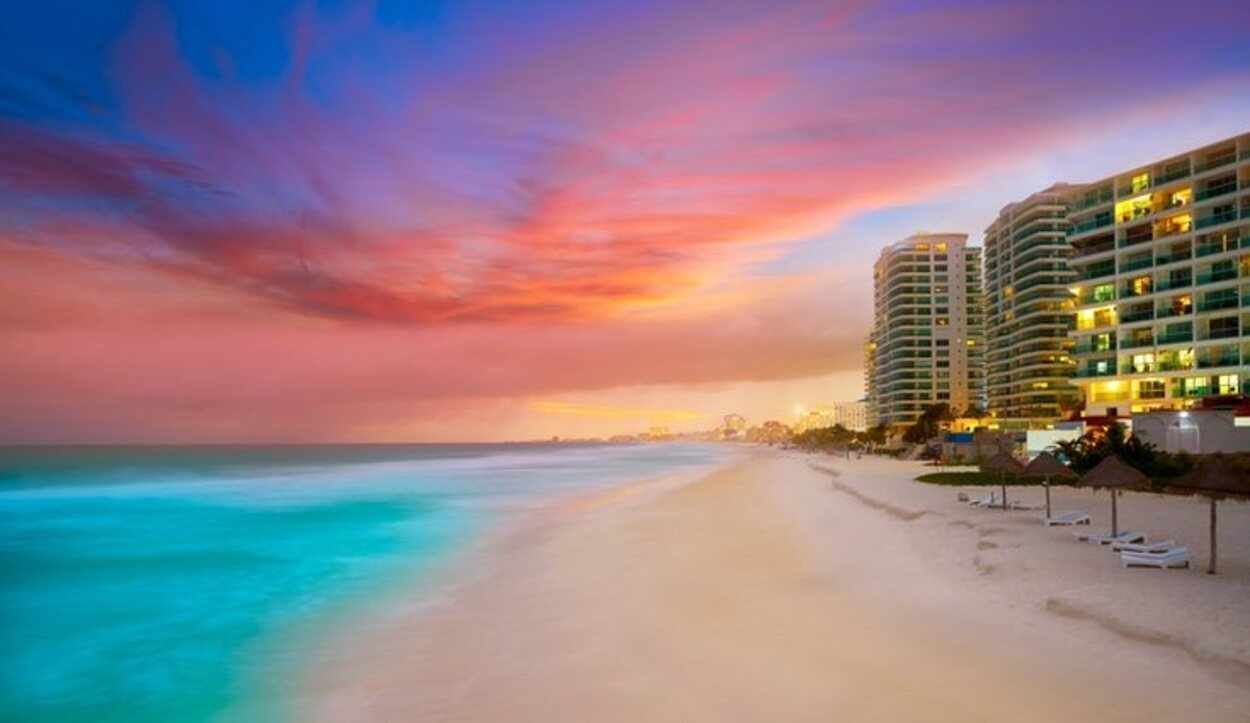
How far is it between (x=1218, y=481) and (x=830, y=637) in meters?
8.59

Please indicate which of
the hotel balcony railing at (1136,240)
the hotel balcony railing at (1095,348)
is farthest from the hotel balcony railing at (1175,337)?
the hotel balcony railing at (1136,240)

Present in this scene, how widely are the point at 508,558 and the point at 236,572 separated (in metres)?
9.43

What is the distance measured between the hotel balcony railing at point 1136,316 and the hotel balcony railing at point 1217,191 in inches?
421

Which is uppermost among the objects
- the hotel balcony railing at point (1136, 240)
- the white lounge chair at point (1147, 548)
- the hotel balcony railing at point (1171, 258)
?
the hotel balcony railing at point (1136, 240)

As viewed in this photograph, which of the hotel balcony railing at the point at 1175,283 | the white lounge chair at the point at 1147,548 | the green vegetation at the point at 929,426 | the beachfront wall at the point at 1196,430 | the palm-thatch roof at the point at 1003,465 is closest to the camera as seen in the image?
the white lounge chair at the point at 1147,548

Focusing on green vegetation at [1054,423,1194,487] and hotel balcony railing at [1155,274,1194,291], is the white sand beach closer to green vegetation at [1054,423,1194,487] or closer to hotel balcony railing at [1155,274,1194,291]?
green vegetation at [1054,423,1194,487]

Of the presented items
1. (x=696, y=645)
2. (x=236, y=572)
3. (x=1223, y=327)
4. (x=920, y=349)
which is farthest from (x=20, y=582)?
(x=920, y=349)

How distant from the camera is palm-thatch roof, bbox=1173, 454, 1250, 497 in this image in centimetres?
1415

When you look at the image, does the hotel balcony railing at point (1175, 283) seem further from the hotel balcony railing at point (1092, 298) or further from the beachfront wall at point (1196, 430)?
the beachfront wall at point (1196, 430)

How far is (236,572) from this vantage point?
25141mm

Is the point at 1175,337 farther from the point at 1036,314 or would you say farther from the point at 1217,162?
the point at 1036,314

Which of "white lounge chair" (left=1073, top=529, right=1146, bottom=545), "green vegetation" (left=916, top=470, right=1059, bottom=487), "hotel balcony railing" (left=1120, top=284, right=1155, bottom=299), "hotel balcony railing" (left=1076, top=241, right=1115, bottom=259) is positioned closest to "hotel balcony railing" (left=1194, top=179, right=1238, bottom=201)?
"hotel balcony railing" (left=1120, top=284, right=1155, bottom=299)

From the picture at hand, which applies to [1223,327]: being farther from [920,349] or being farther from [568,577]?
[920,349]

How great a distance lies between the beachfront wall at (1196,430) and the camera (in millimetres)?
42391
